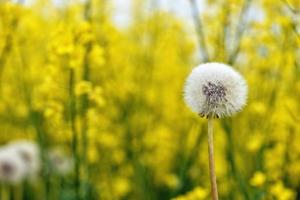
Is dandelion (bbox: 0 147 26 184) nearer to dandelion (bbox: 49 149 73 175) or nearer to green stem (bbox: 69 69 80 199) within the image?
dandelion (bbox: 49 149 73 175)

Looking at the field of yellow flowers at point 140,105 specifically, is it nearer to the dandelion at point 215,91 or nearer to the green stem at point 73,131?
the green stem at point 73,131

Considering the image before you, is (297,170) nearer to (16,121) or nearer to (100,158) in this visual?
(100,158)

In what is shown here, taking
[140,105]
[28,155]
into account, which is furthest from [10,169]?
[140,105]

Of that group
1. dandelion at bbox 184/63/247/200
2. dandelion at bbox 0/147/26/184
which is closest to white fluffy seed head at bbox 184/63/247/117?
dandelion at bbox 184/63/247/200

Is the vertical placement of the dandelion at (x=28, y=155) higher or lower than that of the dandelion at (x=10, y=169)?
higher

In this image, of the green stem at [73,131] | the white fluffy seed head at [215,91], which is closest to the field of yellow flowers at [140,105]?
the green stem at [73,131]

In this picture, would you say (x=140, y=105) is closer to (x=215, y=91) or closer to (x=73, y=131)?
(x=73, y=131)
